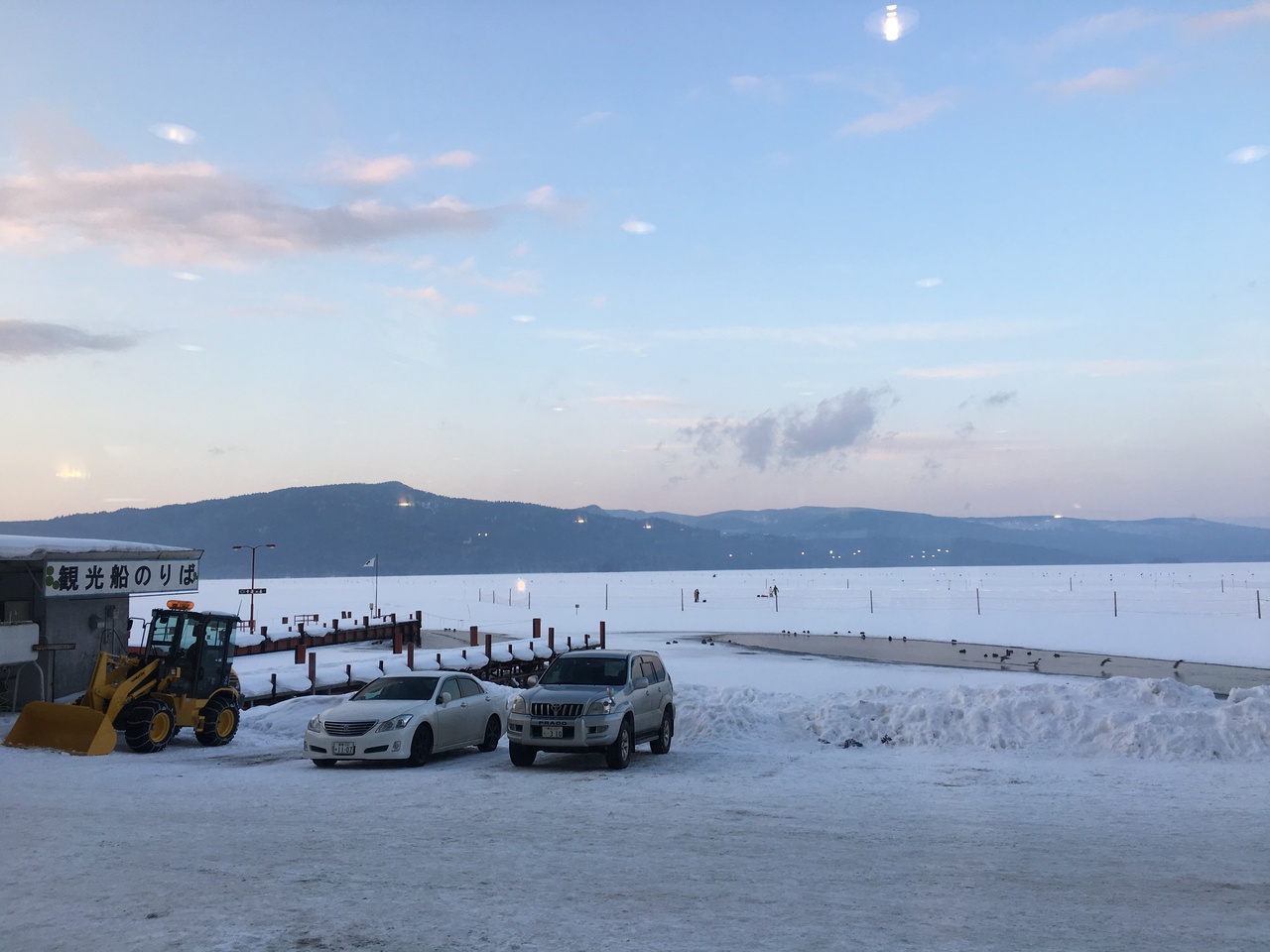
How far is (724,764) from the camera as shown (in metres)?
17.2

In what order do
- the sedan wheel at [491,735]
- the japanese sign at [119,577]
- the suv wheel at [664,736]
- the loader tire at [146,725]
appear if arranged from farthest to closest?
the japanese sign at [119,577], the sedan wheel at [491,735], the loader tire at [146,725], the suv wheel at [664,736]

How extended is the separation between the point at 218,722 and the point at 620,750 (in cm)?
920

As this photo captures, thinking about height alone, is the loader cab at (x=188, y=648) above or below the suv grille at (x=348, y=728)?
above

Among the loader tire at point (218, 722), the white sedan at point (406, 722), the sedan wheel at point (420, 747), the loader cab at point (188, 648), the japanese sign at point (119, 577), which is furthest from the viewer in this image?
the japanese sign at point (119, 577)

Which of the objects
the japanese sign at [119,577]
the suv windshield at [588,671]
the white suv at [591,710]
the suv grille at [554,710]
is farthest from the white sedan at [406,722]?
the japanese sign at [119,577]

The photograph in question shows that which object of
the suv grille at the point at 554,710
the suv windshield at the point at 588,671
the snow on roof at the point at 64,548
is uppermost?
the snow on roof at the point at 64,548

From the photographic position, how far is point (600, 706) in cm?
1667

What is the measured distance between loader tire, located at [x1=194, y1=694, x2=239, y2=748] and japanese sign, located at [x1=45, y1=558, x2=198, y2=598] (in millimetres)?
5431

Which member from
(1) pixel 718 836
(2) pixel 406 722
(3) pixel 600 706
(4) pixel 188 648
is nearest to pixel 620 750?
(3) pixel 600 706

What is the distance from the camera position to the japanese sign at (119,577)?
24.2 meters

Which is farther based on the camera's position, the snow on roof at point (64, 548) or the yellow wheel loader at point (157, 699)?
the snow on roof at point (64, 548)

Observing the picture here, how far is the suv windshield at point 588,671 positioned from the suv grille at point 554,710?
3.69 feet

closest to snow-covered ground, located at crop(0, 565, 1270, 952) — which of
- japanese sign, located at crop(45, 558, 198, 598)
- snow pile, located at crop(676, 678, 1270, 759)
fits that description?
snow pile, located at crop(676, 678, 1270, 759)

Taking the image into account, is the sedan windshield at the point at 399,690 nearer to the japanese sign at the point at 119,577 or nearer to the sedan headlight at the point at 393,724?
the sedan headlight at the point at 393,724
